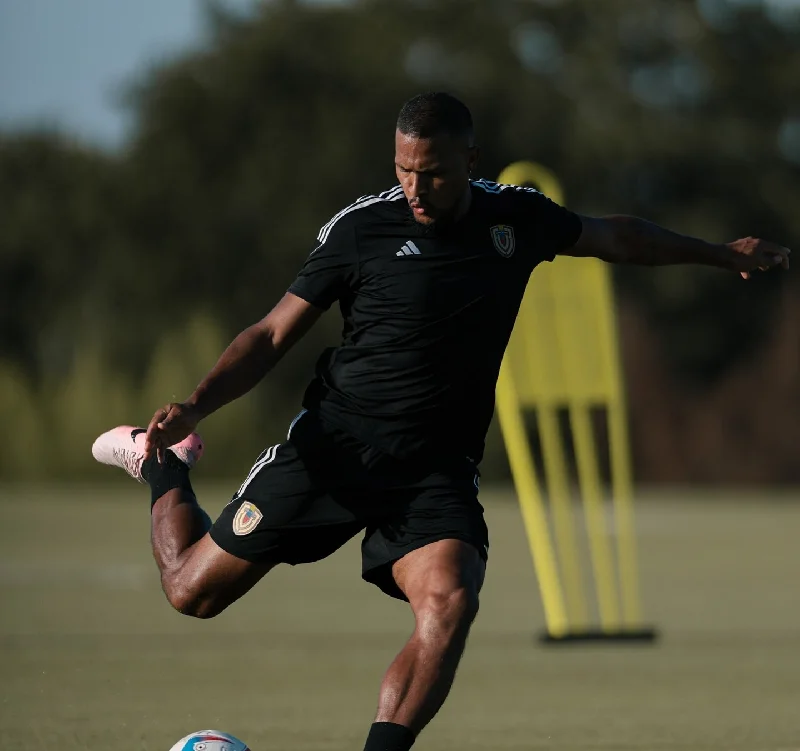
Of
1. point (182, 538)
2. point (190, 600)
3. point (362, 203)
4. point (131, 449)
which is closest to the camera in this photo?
point (362, 203)

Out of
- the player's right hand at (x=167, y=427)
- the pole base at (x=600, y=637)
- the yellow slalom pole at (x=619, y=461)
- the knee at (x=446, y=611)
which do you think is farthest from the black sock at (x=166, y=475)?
the pole base at (x=600, y=637)

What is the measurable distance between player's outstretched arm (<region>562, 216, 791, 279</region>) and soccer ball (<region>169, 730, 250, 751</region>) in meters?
2.25

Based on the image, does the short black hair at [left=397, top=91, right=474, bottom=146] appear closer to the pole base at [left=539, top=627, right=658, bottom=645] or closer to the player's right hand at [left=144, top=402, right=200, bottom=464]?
the player's right hand at [left=144, top=402, right=200, bottom=464]

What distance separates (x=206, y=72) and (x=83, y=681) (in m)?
47.8

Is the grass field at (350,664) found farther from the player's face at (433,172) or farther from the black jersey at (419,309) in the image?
the player's face at (433,172)

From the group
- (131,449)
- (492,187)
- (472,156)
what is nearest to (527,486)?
(131,449)

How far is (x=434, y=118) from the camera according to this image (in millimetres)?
6355

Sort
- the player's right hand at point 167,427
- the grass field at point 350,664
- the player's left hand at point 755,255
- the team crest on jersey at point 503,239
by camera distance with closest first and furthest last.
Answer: the player's right hand at point 167,427 → the team crest on jersey at point 503,239 → the player's left hand at point 755,255 → the grass field at point 350,664

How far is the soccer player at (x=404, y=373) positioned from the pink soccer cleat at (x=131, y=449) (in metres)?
0.88

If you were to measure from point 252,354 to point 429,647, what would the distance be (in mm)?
1260

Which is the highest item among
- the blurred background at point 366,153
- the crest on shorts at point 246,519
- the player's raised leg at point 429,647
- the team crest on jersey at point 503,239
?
the blurred background at point 366,153

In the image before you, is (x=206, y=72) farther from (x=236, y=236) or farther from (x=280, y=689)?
(x=280, y=689)

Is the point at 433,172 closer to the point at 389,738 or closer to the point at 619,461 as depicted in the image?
the point at 389,738

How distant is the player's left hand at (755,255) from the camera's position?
7.16 m
